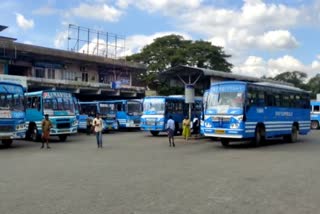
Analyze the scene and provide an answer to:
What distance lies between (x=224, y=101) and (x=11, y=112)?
32.2ft

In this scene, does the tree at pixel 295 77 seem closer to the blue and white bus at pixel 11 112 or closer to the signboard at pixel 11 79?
the signboard at pixel 11 79

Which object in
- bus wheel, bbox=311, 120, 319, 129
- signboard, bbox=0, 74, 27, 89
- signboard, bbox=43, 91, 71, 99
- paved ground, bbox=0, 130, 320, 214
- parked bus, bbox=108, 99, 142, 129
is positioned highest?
signboard, bbox=0, 74, 27, 89

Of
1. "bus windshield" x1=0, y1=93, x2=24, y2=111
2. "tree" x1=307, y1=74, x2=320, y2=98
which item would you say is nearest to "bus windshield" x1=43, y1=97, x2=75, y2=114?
"bus windshield" x1=0, y1=93, x2=24, y2=111

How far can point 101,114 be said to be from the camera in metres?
36.0

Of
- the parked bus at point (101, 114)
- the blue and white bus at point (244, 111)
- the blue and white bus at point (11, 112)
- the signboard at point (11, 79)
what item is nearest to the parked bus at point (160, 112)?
the parked bus at point (101, 114)

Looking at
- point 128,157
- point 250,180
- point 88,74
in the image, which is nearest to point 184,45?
point 88,74

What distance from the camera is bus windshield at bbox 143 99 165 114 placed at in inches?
1200

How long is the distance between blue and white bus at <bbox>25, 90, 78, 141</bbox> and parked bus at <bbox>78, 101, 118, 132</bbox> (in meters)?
8.80

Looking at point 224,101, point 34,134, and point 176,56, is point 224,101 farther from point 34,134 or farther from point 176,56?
point 176,56

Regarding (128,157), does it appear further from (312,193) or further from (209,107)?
(312,193)

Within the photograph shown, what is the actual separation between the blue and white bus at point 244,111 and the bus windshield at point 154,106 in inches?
357

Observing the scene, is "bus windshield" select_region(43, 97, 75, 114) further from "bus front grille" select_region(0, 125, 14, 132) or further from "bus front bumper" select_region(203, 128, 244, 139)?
"bus front bumper" select_region(203, 128, 244, 139)

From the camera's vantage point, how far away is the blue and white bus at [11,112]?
19.7 m

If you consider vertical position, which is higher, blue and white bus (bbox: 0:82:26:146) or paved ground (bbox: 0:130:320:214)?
blue and white bus (bbox: 0:82:26:146)
